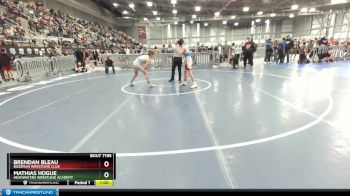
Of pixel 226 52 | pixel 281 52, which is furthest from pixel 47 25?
pixel 281 52

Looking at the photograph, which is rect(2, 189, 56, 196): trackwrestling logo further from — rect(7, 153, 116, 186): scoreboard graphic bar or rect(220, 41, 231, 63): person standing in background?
rect(220, 41, 231, 63): person standing in background

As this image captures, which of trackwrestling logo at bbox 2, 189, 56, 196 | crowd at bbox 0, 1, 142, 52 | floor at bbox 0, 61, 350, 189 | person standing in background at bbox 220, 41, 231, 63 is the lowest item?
floor at bbox 0, 61, 350, 189

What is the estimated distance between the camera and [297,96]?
6.34 metres

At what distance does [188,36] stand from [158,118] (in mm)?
43727

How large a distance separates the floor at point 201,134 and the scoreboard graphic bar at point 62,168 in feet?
2.67

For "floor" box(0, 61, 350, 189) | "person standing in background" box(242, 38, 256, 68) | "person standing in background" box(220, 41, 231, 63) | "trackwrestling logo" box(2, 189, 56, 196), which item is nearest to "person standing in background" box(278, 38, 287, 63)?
"person standing in background" box(242, 38, 256, 68)

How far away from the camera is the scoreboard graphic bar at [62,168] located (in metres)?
1.74

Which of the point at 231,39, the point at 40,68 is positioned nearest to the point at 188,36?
the point at 231,39

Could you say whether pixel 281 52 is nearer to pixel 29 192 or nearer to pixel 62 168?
pixel 62 168

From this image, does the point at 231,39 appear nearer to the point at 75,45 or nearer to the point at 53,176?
the point at 75,45

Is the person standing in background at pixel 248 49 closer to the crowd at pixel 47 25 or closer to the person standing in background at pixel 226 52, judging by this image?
the person standing in background at pixel 226 52

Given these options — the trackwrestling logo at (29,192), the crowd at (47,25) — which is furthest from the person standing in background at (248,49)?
the crowd at (47,25)

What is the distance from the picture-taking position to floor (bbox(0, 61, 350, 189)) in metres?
2.62

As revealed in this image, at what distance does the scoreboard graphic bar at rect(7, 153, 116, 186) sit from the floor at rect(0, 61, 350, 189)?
814 millimetres
